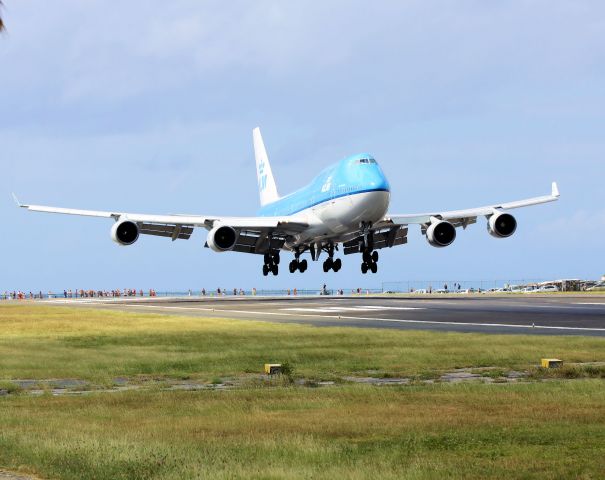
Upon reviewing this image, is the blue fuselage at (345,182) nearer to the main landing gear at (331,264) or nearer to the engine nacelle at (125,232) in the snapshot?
the main landing gear at (331,264)

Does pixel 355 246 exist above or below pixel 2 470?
above

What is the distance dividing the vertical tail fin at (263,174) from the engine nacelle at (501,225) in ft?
128

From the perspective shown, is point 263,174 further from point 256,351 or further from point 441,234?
point 256,351

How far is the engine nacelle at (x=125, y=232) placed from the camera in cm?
6988

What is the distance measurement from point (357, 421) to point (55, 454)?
19.1 feet

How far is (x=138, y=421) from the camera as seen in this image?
18.3 metres

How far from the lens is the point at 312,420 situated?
1806 cm

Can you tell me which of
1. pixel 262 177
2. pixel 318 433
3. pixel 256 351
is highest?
pixel 262 177

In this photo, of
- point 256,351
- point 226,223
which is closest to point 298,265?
point 226,223

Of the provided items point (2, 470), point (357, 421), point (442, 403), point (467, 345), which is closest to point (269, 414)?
point (357, 421)

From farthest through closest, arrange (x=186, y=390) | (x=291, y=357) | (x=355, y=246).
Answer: (x=355, y=246)
(x=291, y=357)
(x=186, y=390)

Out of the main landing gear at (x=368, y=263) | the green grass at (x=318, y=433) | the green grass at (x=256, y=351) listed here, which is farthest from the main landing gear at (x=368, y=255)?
the green grass at (x=318, y=433)

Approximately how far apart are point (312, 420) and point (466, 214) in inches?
2256

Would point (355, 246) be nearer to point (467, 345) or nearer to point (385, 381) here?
point (467, 345)
